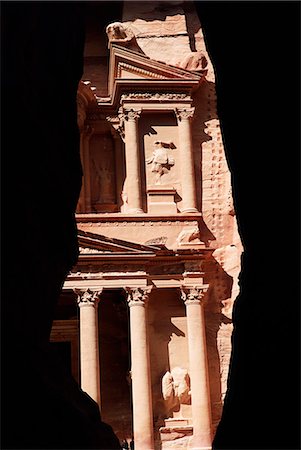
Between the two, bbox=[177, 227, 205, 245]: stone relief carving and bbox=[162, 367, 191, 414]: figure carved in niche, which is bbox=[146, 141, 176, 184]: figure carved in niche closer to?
bbox=[177, 227, 205, 245]: stone relief carving

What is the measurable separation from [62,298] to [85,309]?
2420mm

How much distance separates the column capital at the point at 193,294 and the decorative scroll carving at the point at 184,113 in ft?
16.2

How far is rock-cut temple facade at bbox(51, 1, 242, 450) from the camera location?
19.5 meters

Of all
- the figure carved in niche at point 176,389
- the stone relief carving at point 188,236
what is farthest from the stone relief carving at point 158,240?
the figure carved in niche at point 176,389

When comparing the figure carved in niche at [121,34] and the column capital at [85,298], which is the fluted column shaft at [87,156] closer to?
the figure carved in niche at [121,34]

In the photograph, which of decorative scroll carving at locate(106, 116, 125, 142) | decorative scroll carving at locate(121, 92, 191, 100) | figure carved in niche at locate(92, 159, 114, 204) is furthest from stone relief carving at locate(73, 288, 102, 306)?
decorative scroll carving at locate(121, 92, 191, 100)

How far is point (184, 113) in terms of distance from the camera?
22234 mm

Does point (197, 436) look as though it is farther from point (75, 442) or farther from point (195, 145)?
point (75, 442)

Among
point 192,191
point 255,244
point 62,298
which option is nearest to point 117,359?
point 62,298

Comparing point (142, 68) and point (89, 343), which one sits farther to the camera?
point (142, 68)

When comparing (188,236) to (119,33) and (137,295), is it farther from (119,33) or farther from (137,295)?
(119,33)

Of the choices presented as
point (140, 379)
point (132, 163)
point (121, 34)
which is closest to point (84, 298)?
point (140, 379)

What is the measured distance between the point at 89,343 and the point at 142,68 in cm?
800

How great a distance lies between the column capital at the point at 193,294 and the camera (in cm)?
2009
